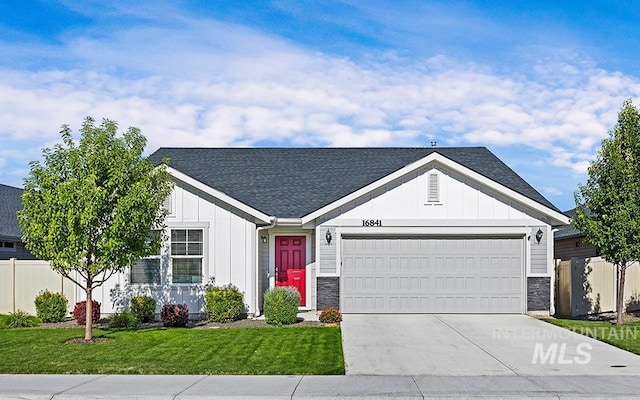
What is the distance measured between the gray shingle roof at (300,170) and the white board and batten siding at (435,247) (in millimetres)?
1103

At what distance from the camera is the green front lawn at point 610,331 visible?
14578 mm

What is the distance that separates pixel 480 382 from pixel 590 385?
61.2 inches

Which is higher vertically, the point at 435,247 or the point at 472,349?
the point at 435,247

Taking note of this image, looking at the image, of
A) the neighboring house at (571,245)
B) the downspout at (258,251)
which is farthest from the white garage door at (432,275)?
the neighboring house at (571,245)

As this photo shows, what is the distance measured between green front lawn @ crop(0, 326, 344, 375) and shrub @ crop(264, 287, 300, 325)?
0.73 meters

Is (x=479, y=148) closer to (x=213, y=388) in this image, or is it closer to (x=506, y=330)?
(x=506, y=330)

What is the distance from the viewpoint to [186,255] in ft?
63.6

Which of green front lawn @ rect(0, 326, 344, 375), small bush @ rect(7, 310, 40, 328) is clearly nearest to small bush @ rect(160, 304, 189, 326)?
green front lawn @ rect(0, 326, 344, 375)

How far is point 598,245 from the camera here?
18.5m

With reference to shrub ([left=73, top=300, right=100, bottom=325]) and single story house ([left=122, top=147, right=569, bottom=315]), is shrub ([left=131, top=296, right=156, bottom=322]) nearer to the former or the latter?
single story house ([left=122, top=147, right=569, bottom=315])

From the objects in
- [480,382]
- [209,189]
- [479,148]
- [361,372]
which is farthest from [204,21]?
[479,148]

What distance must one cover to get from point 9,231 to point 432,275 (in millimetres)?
17765

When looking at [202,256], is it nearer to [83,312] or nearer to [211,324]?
[211,324]

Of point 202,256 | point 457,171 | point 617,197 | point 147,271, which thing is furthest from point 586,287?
point 147,271
